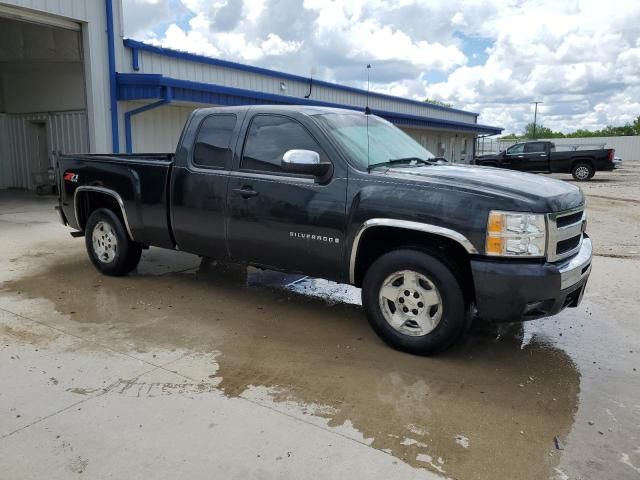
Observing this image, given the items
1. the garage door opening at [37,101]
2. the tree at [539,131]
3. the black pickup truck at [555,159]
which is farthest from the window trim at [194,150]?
the tree at [539,131]

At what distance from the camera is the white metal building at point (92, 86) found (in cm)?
Result: 1291

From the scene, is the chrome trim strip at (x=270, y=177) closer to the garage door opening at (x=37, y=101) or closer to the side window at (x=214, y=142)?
the side window at (x=214, y=142)

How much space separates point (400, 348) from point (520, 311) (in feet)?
3.27

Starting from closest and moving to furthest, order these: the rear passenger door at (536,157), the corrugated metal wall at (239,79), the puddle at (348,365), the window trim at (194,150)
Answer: the puddle at (348,365) → the window trim at (194,150) → the corrugated metal wall at (239,79) → the rear passenger door at (536,157)

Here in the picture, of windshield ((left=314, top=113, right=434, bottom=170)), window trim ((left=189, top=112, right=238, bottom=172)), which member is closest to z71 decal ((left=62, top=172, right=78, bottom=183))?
window trim ((left=189, top=112, right=238, bottom=172))

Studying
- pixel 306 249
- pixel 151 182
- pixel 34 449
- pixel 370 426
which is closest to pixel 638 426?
pixel 370 426

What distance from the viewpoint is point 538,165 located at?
24.7 meters

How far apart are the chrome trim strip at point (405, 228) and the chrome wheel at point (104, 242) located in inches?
125

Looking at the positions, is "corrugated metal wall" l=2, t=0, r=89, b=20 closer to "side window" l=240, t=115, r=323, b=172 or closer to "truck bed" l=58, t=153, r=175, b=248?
"truck bed" l=58, t=153, r=175, b=248

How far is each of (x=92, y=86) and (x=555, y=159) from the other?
19145mm

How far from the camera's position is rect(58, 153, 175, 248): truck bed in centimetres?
588

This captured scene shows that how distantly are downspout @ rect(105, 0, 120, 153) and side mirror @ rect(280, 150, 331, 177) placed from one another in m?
10.3

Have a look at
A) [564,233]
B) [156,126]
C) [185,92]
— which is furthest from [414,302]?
[156,126]

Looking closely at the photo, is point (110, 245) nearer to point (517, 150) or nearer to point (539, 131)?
point (517, 150)
